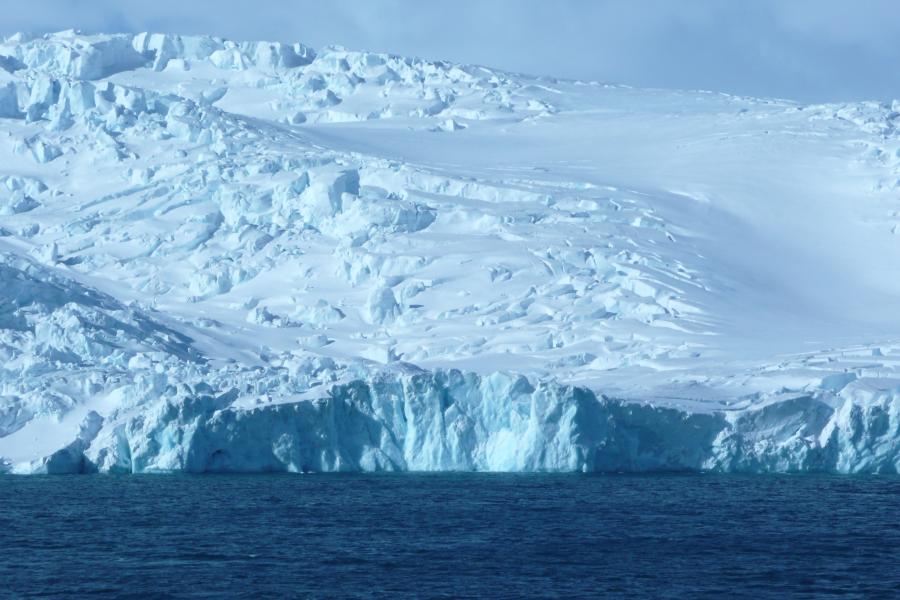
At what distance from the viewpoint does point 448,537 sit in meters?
25.7

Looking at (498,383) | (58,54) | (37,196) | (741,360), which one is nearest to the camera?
(498,383)

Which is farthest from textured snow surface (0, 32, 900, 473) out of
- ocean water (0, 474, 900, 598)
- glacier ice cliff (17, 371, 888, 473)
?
ocean water (0, 474, 900, 598)

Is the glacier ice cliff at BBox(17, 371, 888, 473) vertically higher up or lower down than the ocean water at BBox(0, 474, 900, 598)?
higher up

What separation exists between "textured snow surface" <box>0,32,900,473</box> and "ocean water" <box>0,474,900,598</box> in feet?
4.47

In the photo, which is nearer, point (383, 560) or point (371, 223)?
point (383, 560)

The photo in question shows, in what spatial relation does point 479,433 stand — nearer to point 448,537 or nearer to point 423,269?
point 448,537

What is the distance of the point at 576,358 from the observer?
138ft

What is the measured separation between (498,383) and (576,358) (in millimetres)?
7713

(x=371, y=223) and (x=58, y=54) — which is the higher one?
(x=58, y=54)

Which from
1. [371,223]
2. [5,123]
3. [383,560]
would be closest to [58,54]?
[5,123]

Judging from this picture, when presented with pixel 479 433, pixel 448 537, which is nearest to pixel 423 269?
pixel 479 433

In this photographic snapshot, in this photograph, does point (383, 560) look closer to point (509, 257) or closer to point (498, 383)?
point (498, 383)

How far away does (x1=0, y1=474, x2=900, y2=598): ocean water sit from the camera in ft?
68.9

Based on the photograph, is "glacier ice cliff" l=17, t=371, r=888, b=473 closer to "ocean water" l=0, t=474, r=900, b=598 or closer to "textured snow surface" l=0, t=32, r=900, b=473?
"textured snow surface" l=0, t=32, r=900, b=473
